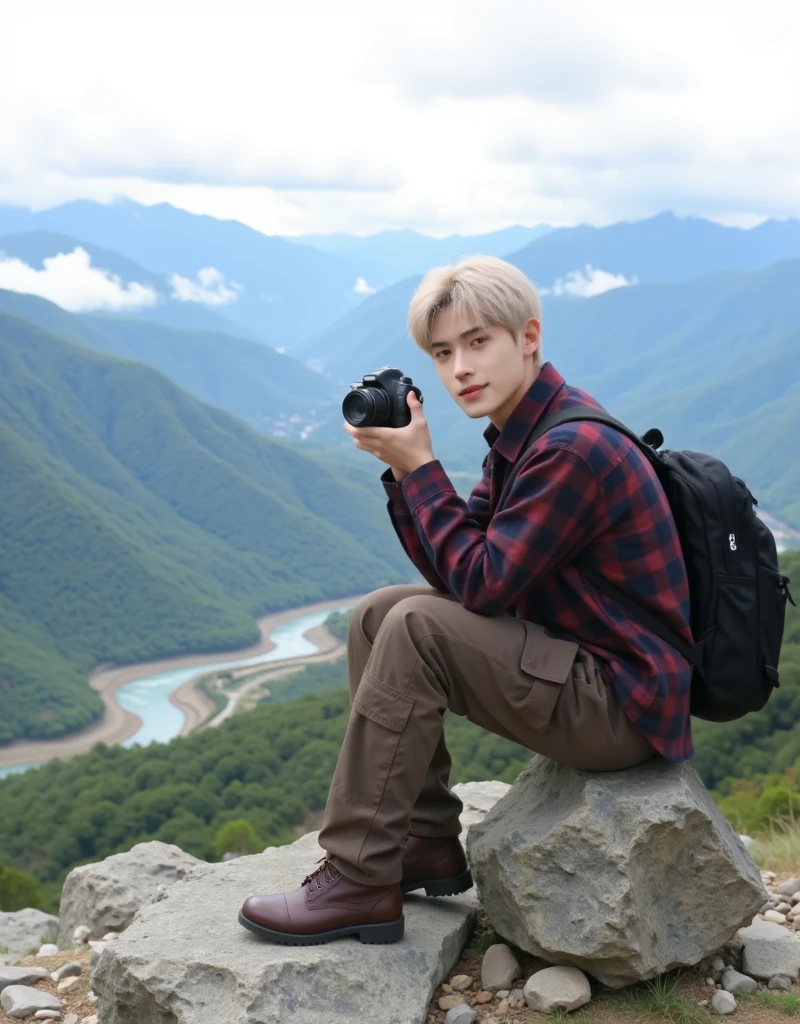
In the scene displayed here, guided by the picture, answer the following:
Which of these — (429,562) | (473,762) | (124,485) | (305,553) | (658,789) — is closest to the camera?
(658,789)

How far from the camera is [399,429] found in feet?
14.0

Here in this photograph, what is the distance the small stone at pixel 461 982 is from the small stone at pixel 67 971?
7.13ft

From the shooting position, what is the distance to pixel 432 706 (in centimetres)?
396

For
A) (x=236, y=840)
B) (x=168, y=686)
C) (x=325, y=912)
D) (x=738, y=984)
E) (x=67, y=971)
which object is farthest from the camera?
(x=168, y=686)

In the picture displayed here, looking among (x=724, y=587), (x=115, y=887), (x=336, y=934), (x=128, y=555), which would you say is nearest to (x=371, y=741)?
(x=336, y=934)

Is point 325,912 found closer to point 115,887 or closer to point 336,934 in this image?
point 336,934

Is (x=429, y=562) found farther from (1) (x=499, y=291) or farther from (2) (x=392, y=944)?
(2) (x=392, y=944)

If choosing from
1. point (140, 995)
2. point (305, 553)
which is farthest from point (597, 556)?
point (305, 553)

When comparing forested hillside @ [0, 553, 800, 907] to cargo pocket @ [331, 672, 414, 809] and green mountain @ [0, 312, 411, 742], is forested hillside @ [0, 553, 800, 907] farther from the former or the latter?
green mountain @ [0, 312, 411, 742]

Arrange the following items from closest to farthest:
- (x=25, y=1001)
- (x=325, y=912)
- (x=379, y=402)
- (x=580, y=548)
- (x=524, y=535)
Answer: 1. (x=524, y=535)
2. (x=580, y=548)
3. (x=325, y=912)
4. (x=379, y=402)
5. (x=25, y=1001)

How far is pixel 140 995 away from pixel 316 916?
0.73m

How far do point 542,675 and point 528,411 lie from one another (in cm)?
106

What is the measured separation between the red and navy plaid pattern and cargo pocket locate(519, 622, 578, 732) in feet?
0.62

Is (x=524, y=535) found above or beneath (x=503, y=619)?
above
